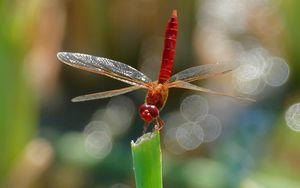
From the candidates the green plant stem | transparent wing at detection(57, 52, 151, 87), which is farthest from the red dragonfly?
the green plant stem

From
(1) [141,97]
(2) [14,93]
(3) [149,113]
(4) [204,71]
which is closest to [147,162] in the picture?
(3) [149,113]

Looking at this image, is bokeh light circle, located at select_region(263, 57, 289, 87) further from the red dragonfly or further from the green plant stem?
the green plant stem

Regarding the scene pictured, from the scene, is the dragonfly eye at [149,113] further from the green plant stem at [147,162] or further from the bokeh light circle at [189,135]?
the bokeh light circle at [189,135]

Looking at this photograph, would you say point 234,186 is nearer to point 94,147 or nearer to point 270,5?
point 94,147

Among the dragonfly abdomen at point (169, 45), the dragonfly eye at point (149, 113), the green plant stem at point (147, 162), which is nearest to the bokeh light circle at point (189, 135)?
the dragonfly abdomen at point (169, 45)

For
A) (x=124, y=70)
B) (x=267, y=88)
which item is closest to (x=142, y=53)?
(x=267, y=88)

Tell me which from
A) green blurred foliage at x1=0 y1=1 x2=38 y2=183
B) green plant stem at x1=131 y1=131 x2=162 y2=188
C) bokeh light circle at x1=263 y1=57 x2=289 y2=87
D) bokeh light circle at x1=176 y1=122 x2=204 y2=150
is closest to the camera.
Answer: green plant stem at x1=131 y1=131 x2=162 y2=188

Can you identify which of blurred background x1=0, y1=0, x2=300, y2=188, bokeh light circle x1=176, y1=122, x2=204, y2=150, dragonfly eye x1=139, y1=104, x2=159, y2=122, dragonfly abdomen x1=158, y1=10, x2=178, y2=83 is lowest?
bokeh light circle x1=176, y1=122, x2=204, y2=150
